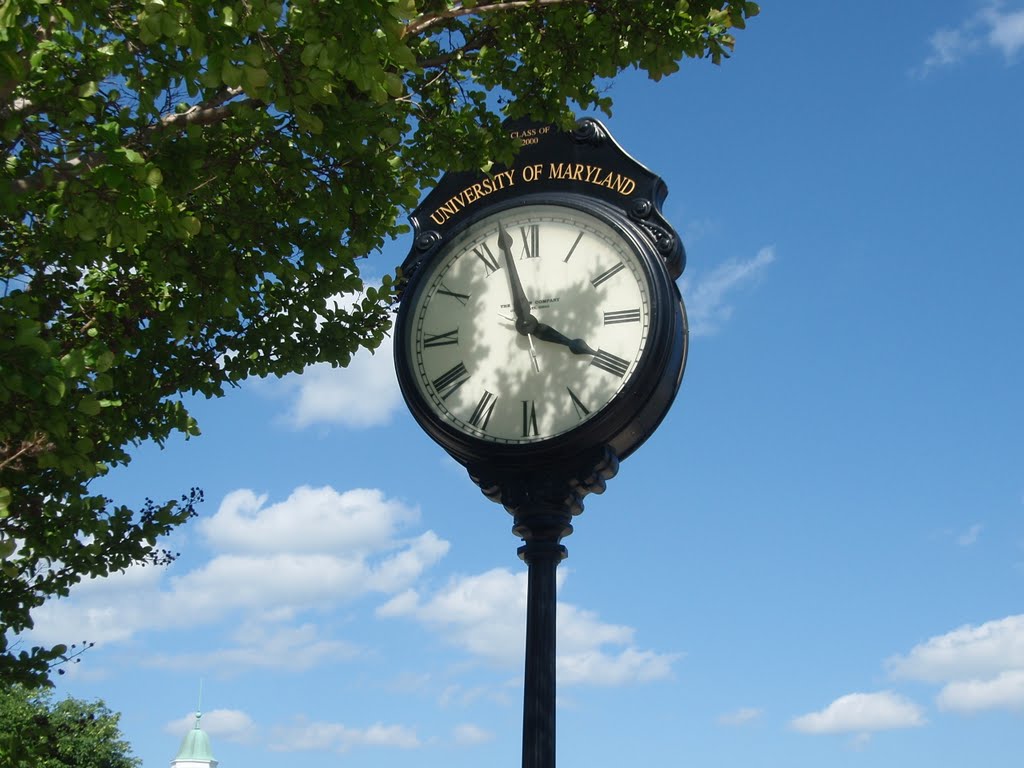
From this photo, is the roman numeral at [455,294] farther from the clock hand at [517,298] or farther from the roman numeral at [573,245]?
the roman numeral at [573,245]

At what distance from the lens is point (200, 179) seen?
17.8 ft

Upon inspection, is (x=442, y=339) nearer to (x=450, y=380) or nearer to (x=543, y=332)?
(x=450, y=380)

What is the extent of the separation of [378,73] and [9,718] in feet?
88.1

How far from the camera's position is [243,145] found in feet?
18.8

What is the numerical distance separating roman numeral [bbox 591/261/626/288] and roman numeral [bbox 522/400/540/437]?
30.4 inches

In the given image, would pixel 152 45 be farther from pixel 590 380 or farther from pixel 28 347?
pixel 590 380

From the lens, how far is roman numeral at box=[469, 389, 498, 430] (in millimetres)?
6539

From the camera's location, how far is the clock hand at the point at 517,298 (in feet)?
21.8

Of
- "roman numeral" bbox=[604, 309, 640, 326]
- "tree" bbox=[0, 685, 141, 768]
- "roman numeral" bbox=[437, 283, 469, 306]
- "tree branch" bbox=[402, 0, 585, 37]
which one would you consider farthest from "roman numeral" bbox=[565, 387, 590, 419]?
"tree" bbox=[0, 685, 141, 768]

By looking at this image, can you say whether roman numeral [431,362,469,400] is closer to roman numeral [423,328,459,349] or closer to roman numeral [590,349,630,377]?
roman numeral [423,328,459,349]

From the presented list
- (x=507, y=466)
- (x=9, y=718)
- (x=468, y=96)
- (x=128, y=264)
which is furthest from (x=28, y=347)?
(x=9, y=718)

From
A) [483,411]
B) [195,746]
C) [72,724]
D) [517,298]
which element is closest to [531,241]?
[517,298]

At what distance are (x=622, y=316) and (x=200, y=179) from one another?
92.4 inches

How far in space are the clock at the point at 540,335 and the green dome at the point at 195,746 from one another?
179 feet
